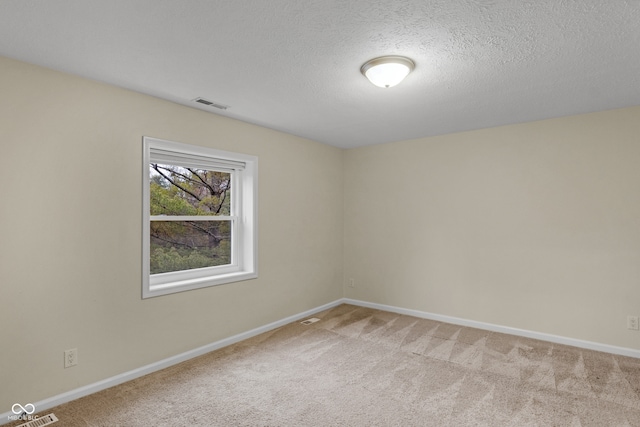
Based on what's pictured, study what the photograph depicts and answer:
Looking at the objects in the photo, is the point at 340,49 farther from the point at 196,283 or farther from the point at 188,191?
the point at 196,283

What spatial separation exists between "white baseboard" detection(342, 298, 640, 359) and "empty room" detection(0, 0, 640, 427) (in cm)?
2

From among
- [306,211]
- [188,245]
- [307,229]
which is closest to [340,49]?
[188,245]

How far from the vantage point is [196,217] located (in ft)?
11.4

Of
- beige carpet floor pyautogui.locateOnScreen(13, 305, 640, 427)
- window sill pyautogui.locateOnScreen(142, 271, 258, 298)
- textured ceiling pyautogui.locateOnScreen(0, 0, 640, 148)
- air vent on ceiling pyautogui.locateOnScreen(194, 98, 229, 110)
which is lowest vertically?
beige carpet floor pyautogui.locateOnScreen(13, 305, 640, 427)

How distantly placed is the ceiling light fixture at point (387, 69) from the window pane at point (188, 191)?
207 centimetres

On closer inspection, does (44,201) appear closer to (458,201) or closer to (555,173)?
(458,201)

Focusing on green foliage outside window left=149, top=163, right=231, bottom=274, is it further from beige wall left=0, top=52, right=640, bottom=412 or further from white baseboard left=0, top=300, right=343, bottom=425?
white baseboard left=0, top=300, right=343, bottom=425

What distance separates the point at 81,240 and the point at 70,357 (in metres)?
0.84

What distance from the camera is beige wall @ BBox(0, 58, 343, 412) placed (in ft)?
7.32

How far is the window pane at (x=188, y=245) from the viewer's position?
10.5 ft

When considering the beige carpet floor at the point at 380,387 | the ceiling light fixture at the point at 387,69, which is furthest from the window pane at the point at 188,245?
the ceiling light fixture at the point at 387,69

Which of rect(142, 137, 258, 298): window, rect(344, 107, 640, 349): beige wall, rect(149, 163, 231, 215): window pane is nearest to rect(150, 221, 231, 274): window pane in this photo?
rect(142, 137, 258, 298): window

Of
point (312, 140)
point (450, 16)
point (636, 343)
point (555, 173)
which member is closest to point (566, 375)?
point (636, 343)

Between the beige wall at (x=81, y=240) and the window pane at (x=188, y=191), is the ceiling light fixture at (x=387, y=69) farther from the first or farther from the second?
the window pane at (x=188, y=191)
